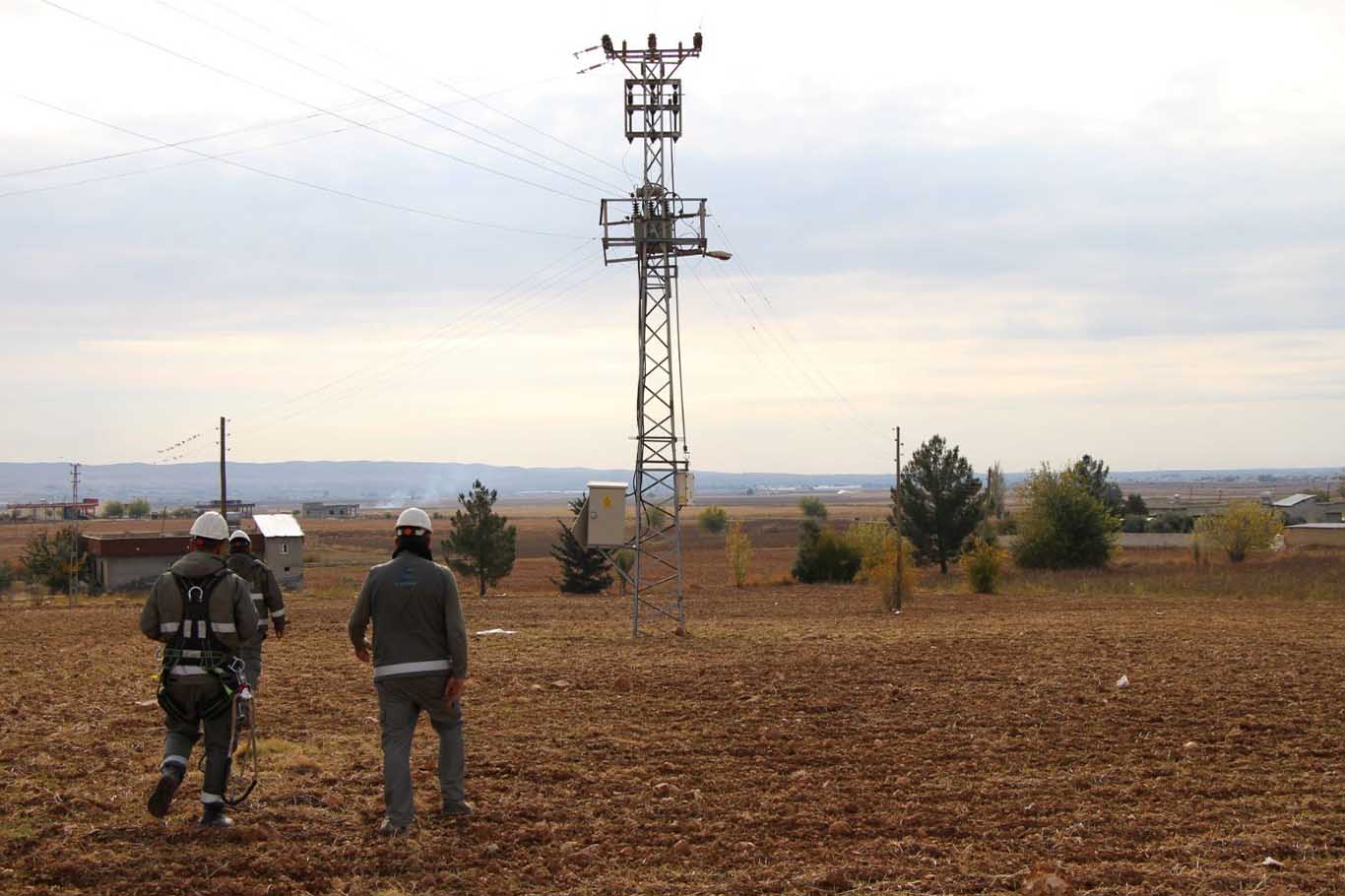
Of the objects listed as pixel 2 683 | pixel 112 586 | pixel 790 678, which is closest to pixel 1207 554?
pixel 112 586

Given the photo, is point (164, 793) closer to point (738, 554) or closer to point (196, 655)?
point (196, 655)

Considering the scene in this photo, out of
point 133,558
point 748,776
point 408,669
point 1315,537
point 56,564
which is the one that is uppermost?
point 408,669

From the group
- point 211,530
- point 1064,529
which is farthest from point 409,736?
point 1064,529

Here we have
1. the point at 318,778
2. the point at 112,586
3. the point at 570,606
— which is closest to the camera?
the point at 318,778

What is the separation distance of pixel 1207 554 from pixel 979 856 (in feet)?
222

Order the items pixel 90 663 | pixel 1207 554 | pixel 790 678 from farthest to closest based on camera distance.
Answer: pixel 1207 554 → pixel 90 663 → pixel 790 678

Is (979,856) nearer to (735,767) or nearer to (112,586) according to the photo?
(735,767)

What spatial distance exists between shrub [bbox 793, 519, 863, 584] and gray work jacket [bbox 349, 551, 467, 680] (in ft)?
164

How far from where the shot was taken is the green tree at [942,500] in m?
66.8

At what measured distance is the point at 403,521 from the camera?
8.50 metres

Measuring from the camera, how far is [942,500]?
66.9m

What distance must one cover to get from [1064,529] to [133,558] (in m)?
42.0

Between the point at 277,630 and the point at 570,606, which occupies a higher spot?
the point at 277,630

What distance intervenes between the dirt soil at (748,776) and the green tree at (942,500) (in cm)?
4650
